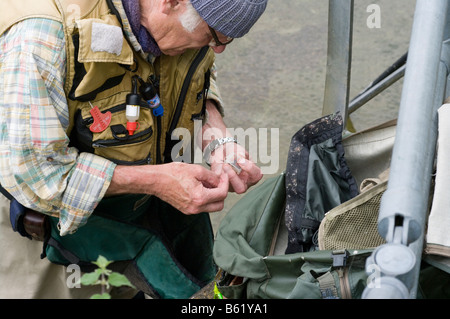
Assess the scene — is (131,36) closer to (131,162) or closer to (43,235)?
(131,162)

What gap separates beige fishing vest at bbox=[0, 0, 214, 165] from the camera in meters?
1.91

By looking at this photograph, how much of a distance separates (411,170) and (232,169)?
1204 millimetres

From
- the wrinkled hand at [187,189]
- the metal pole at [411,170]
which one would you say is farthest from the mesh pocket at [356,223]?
the wrinkled hand at [187,189]

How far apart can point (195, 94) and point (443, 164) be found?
3.35ft

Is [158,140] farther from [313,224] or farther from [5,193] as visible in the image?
[313,224]

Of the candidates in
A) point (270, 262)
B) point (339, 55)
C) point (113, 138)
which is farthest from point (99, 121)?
point (339, 55)

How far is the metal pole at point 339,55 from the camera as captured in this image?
2.49 meters

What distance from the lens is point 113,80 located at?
2061 millimetres

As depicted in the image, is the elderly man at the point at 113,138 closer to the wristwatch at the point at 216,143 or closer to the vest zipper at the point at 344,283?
the wristwatch at the point at 216,143

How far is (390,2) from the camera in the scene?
16.2 ft

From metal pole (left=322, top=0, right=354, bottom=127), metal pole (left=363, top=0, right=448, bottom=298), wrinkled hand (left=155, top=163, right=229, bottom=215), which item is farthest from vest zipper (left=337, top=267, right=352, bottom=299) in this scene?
metal pole (left=322, top=0, right=354, bottom=127)

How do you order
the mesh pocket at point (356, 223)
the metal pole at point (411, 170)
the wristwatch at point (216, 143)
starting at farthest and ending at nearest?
the wristwatch at point (216, 143) < the mesh pocket at point (356, 223) < the metal pole at point (411, 170)

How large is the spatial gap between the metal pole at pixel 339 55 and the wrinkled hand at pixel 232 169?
0.47 meters
